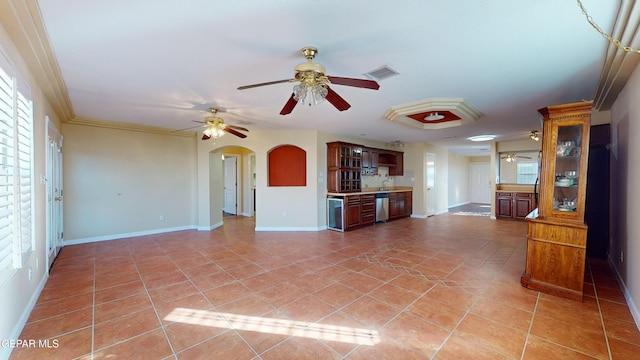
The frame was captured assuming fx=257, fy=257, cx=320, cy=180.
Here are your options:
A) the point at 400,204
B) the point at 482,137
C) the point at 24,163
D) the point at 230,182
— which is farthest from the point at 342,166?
the point at 24,163

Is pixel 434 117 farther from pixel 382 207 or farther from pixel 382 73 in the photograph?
pixel 382 207

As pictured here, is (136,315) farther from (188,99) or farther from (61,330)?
(188,99)

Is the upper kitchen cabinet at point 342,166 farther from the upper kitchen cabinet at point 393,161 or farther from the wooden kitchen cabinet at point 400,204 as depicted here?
the upper kitchen cabinet at point 393,161

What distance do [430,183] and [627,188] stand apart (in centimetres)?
563

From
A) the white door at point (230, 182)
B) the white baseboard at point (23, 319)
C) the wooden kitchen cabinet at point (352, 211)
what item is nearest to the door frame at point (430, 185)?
the wooden kitchen cabinet at point (352, 211)

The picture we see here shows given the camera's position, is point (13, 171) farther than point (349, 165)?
No

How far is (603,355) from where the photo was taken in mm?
1833

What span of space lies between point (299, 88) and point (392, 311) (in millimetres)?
2215

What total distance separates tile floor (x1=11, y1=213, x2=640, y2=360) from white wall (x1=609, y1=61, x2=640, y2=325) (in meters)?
0.27

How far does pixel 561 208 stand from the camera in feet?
9.36

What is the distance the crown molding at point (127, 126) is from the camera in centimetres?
478

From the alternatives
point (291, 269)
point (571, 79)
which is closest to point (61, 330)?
point (291, 269)

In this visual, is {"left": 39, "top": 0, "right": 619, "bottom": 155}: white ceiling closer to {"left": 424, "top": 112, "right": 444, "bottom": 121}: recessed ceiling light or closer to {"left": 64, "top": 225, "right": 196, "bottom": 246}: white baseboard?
{"left": 424, "top": 112, "right": 444, "bottom": 121}: recessed ceiling light

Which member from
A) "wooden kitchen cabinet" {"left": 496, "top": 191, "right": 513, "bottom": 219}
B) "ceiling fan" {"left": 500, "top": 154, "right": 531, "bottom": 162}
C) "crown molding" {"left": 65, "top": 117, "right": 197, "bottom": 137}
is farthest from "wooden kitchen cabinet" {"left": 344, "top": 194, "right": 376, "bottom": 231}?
"ceiling fan" {"left": 500, "top": 154, "right": 531, "bottom": 162}
